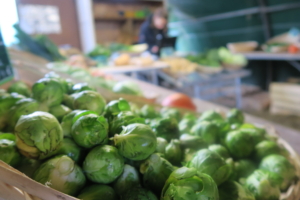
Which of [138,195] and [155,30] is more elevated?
[155,30]

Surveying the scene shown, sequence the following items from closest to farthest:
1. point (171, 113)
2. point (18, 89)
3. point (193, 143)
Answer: point (193, 143) < point (18, 89) < point (171, 113)

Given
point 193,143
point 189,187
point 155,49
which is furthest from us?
point 155,49

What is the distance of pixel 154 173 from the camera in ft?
2.15

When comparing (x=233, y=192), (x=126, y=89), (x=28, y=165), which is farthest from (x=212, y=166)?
(x=126, y=89)

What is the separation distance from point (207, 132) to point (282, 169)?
30 cm

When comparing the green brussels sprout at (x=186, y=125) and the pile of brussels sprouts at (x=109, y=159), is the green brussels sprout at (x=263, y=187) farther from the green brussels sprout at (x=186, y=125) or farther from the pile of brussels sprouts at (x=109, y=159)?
the green brussels sprout at (x=186, y=125)

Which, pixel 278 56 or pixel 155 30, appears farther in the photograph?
pixel 155 30

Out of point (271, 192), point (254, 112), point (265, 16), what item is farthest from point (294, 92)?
point (271, 192)

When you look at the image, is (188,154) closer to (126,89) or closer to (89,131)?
(89,131)

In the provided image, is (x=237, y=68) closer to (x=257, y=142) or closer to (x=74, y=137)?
(x=257, y=142)

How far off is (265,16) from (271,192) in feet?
18.1

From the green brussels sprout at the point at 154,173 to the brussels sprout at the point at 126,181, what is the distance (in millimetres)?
29

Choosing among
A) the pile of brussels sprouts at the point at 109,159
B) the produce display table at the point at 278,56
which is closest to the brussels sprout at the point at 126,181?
the pile of brussels sprouts at the point at 109,159

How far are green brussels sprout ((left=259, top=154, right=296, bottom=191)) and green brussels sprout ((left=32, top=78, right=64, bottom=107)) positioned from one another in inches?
32.4
